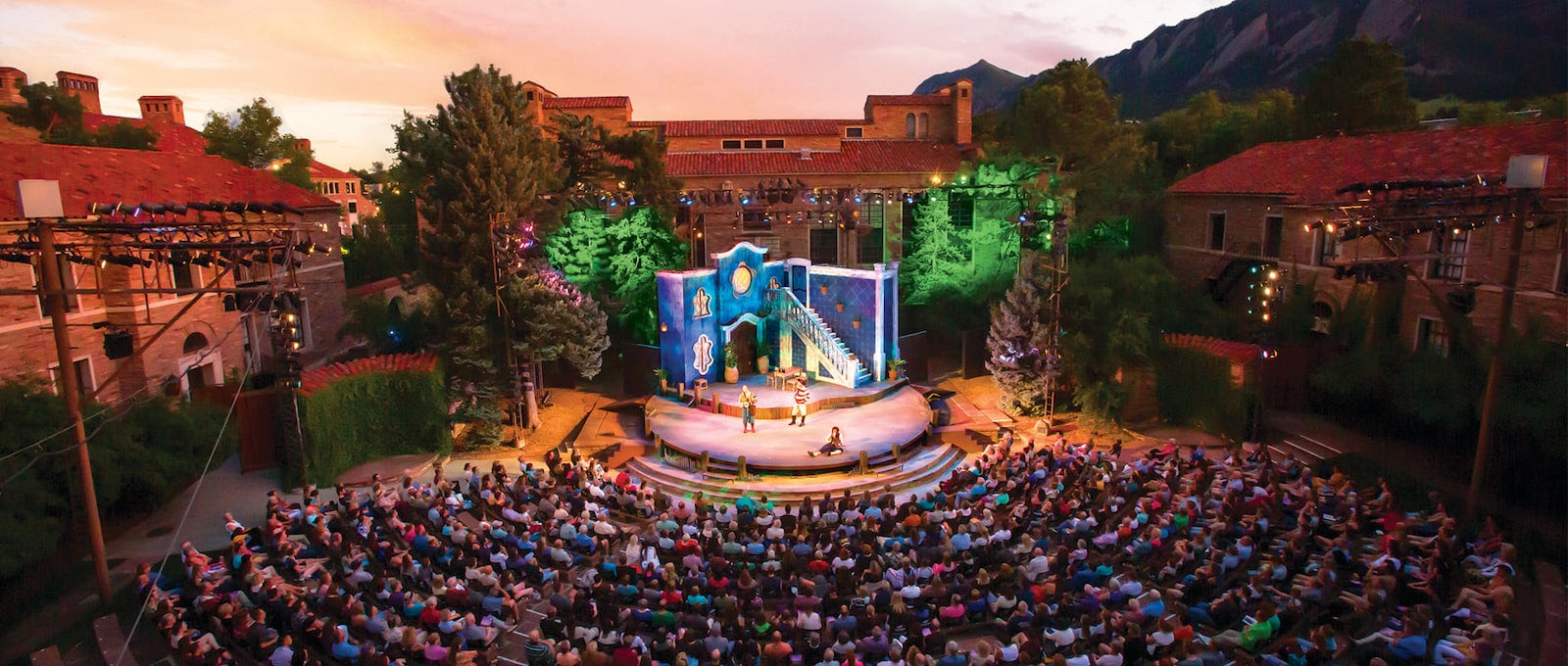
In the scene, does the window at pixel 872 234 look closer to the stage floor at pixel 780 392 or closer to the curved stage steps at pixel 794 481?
the stage floor at pixel 780 392

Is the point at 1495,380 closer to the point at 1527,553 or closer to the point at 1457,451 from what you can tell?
the point at 1527,553

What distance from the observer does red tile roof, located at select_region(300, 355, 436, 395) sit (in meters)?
20.3

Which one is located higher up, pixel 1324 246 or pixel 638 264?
pixel 1324 246

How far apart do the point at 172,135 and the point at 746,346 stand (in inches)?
1273

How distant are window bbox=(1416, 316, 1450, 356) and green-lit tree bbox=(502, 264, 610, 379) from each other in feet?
79.0

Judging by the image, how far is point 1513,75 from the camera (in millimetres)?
42719

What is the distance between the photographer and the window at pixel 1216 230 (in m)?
32.0

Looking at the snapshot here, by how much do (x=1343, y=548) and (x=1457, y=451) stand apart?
903cm

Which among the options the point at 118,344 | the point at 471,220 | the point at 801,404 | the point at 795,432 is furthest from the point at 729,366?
the point at 118,344

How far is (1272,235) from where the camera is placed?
29453 mm

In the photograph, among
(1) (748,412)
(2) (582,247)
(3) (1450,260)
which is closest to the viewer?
(3) (1450,260)

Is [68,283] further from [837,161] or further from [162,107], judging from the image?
[162,107]

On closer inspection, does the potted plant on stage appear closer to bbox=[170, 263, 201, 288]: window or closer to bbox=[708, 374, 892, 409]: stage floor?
bbox=[708, 374, 892, 409]: stage floor

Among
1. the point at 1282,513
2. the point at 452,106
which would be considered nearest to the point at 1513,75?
the point at 1282,513
